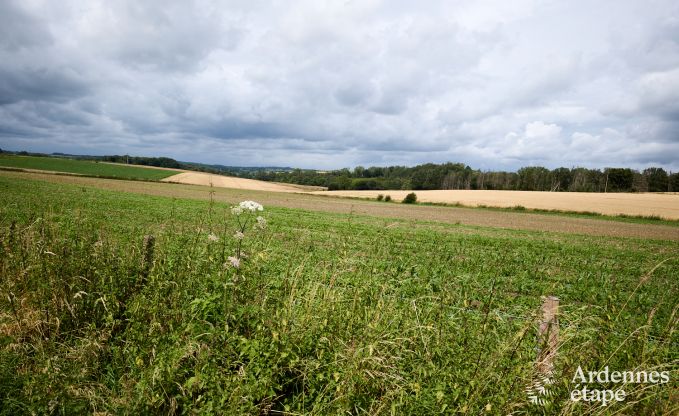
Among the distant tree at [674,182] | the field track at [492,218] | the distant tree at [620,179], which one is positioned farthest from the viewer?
the distant tree at [620,179]

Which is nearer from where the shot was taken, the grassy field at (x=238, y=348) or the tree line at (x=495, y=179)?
the grassy field at (x=238, y=348)

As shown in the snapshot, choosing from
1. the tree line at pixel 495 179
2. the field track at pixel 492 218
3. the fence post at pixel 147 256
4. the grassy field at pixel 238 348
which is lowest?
the field track at pixel 492 218

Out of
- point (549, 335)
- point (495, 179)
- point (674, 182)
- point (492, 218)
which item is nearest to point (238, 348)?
point (549, 335)

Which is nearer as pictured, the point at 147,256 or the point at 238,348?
the point at 238,348

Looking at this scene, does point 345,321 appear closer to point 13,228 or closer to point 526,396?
point 526,396

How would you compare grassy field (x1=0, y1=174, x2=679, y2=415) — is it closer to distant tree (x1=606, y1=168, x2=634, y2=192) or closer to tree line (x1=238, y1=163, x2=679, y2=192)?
tree line (x1=238, y1=163, x2=679, y2=192)

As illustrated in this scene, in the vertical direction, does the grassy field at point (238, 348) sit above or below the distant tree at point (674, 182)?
below

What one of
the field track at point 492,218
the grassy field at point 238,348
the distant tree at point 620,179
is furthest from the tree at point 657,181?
the grassy field at point 238,348

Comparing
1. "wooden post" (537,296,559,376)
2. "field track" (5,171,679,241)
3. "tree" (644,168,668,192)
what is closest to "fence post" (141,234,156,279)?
"wooden post" (537,296,559,376)

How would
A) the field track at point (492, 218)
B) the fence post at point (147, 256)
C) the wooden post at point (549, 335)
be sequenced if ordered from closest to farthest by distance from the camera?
1. the wooden post at point (549, 335)
2. the fence post at point (147, 256)
3. the field track at point (492, 218)

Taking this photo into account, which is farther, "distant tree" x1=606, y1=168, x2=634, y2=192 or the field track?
"distant tree" x1=606, y1=168, x2=634, y2=192

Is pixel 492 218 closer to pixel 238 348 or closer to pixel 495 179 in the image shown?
pixel 238 348

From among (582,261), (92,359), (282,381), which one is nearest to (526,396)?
(282,381)

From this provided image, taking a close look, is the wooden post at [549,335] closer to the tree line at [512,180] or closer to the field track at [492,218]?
the field track at [492,218]
